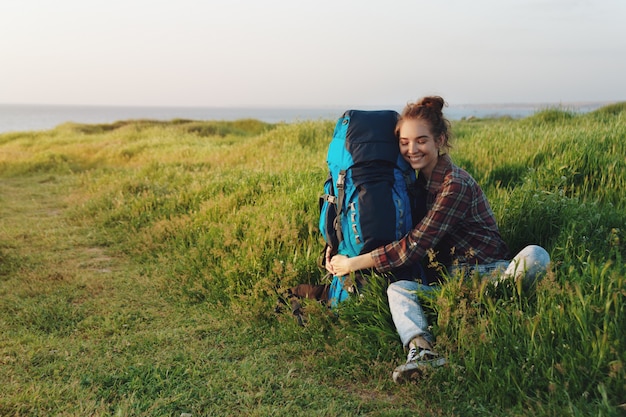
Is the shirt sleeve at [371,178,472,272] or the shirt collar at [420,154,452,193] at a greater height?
the shirt collar at [420,154,452,193]

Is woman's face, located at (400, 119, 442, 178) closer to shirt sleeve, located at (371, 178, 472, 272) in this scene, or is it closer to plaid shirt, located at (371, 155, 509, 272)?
plaid shirt, located at (371, 155, 509, 272)

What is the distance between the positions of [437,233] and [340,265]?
0.84 meters

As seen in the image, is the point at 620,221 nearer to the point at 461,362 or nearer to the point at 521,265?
the point at 521,265

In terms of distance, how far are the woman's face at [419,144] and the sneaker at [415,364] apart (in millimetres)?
1408

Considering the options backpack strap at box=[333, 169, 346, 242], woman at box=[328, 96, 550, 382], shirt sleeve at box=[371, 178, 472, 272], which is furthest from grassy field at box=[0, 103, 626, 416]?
backpack strap at box=[333, 169, 346, 242]

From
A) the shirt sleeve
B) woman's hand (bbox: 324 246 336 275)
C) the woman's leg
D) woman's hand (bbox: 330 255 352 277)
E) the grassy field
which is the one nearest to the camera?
the grassy field

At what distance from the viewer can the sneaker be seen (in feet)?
11.8

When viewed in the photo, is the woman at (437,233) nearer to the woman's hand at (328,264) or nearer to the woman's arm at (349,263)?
the woman's arm at (349,263)

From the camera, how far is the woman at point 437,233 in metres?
3.94

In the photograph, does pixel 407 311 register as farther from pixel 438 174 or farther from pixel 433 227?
pixel 438 174

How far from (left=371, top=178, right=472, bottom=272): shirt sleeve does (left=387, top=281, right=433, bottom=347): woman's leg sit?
0.18m

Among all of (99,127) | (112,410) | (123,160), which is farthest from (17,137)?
(112,410)

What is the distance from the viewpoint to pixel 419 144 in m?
4.25

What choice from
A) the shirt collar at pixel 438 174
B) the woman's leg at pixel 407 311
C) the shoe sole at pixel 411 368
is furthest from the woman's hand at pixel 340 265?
the shoe sole at pixel 411 368
